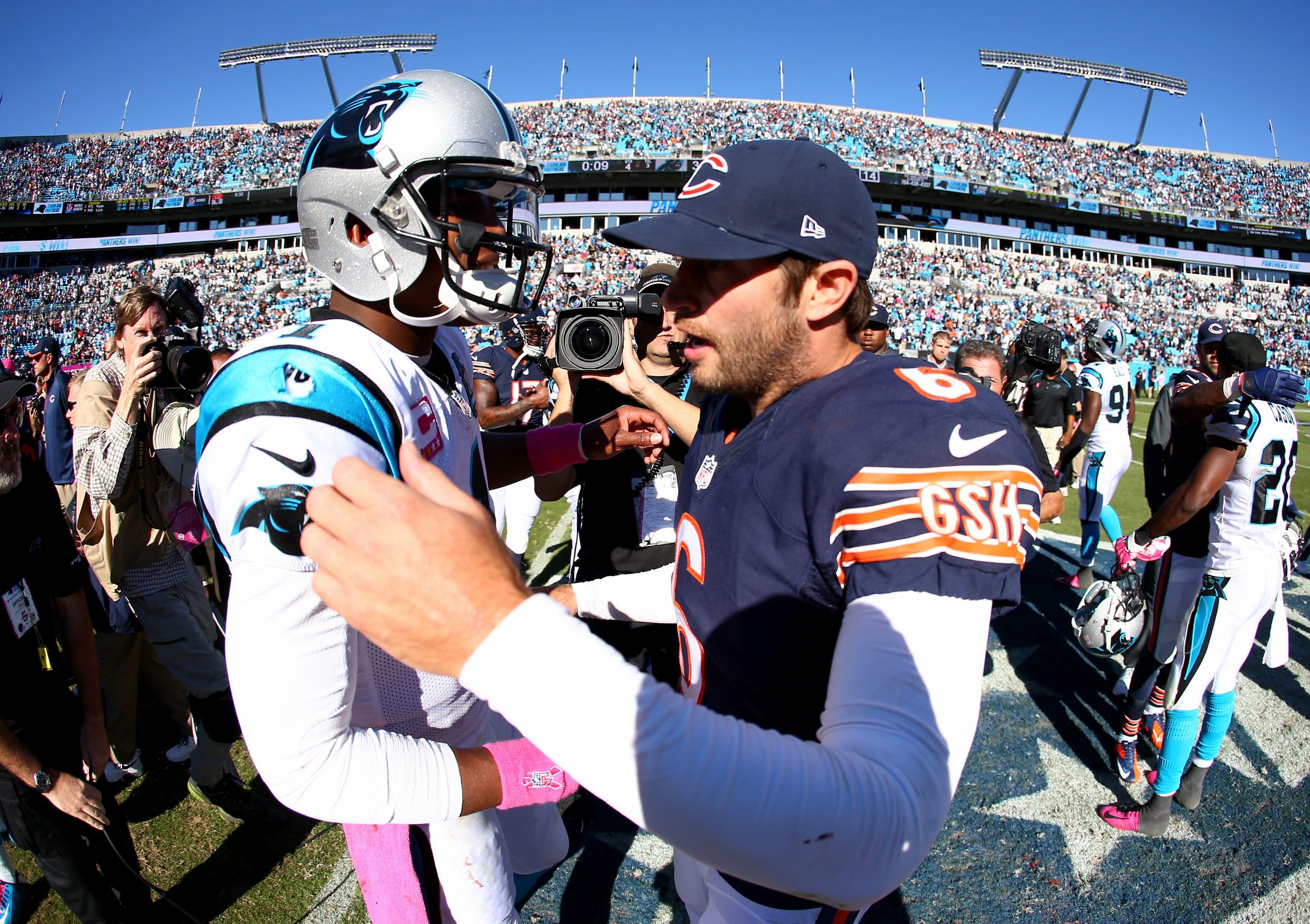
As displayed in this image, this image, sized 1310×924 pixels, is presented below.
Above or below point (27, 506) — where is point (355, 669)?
above

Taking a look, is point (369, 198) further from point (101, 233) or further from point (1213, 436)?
point (101, 233)

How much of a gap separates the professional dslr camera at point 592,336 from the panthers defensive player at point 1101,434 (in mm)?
5556

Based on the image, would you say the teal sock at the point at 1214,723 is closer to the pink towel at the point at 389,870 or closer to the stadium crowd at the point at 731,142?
the pink towel at the point at 389,870

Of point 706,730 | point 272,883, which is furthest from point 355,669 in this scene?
point 272,883

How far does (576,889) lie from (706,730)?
9.18 feet

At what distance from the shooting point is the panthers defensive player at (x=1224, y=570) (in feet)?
11.1

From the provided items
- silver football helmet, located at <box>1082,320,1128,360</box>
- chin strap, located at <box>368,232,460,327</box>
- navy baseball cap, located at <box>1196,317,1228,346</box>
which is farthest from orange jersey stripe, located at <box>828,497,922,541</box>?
silver football helmet, located at <box>1082,320,1128,360</box>

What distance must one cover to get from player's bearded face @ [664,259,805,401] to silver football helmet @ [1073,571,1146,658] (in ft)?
11.9

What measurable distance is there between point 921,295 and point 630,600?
39206mm

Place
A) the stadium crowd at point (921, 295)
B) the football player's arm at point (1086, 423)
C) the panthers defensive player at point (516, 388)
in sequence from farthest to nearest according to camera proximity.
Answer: the stadium crowd at point (921, 295) < the football player's arm at point (1086, 423) < the panthers defensive player at point (516, 388)

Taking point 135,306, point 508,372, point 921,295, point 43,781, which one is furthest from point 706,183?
point 921,295

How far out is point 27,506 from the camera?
2.48 metres

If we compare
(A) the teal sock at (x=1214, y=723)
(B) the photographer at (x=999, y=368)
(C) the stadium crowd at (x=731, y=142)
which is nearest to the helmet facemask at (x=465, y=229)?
(B) the photographer at (x=999, y=368)

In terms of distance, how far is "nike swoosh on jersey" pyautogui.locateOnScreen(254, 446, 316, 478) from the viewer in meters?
1.14
